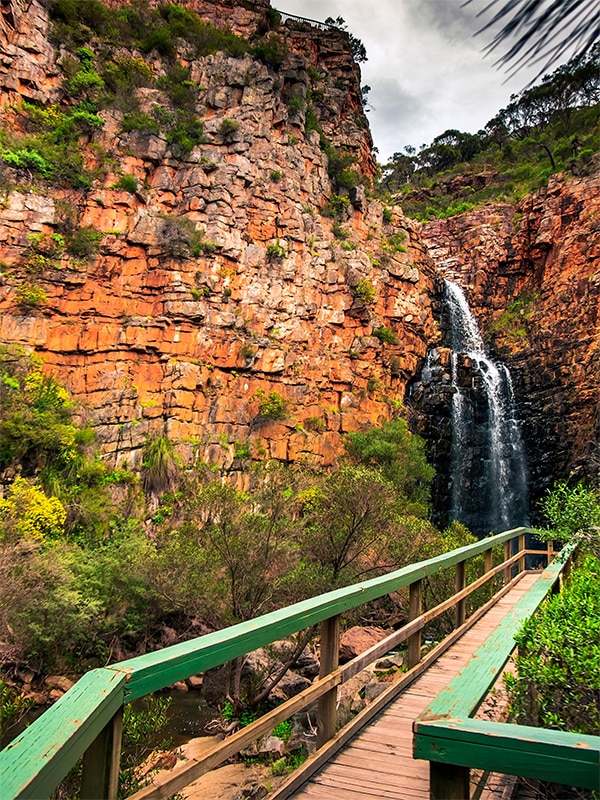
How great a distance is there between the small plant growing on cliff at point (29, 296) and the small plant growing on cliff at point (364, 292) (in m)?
12.6

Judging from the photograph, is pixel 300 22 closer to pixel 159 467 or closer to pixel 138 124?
pixel 138 124

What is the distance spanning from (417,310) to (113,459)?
15.6 meters

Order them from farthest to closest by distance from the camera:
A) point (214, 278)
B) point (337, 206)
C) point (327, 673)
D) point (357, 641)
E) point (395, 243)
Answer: point (395, 243) < point (337, 206) < point (214, 278) < point (357, 641) < point (327, 673)

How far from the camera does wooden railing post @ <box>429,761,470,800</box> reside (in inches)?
57.7

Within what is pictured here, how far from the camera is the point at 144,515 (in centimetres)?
1697

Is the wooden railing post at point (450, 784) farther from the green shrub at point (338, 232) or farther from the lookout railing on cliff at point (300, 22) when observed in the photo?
the lookout railing on cliff at point (300, 22)

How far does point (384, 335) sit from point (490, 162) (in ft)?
91.2

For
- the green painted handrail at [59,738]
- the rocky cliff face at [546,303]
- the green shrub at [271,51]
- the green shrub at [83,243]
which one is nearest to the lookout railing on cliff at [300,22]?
the green shrub at [271,51]

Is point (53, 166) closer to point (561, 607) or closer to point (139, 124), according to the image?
point (139, 124)

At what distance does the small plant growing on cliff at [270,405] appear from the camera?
20094 millimetres

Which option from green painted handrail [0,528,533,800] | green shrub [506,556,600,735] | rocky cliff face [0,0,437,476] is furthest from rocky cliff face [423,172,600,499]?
green painted handrail [0,528,533,800]

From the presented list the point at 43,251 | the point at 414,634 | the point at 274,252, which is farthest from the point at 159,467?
the point at 414,634

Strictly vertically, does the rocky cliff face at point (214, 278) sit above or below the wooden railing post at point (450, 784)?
above

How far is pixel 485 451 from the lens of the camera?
73.8ft
